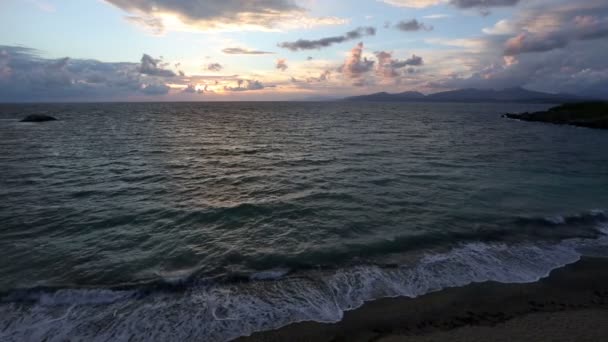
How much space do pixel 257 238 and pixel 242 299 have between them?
4.19m

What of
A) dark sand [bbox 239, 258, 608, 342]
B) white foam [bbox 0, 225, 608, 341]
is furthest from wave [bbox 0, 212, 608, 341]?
dark sand [bbox 239, 258, 608, 342]

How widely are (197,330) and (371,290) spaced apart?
17.6ft

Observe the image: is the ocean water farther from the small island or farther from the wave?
the small island

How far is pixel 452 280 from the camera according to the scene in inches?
419

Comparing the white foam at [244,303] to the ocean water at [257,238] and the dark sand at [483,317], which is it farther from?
the dark sand at [483,317]

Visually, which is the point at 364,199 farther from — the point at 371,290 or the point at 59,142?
the point at 59,142

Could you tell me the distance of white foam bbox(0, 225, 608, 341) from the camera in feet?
27.4

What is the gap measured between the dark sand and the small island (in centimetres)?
8201

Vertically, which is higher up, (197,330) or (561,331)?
(561,331)

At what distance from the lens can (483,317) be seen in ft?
28.6

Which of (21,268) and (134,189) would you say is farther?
(134,189)

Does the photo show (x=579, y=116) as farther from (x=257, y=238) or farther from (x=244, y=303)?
(x=244, y=303)

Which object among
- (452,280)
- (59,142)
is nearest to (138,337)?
(452,280)

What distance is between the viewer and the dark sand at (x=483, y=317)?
7996 millimetres
